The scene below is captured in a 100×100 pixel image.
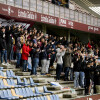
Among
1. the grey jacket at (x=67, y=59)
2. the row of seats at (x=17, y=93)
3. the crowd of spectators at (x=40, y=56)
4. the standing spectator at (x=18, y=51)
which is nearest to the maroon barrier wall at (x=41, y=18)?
the crowd of spectators at (x=40, y=56)

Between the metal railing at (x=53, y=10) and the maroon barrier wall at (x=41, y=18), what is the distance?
417 millimetres

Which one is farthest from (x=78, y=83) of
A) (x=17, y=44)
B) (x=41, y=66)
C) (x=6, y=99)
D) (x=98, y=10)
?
(x=98, y=10)

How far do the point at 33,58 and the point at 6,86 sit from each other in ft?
12.2

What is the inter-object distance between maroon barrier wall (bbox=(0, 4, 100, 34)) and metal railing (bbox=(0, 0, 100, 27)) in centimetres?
42

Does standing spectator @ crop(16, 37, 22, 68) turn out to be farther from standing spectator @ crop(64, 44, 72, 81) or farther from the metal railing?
the metal railing

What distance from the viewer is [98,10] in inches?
1362

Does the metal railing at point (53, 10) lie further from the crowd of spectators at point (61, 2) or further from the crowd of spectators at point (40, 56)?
the crowd of spectators at point (40, 56)

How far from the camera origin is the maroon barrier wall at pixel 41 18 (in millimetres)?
18781

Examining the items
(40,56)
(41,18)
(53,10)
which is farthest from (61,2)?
(40,56)

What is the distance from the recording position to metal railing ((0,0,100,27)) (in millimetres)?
20702

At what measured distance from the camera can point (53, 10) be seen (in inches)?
949

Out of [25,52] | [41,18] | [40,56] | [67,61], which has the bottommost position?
[67,61]

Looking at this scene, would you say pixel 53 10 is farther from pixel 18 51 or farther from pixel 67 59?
pixel 18 51

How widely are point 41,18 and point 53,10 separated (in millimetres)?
2203
